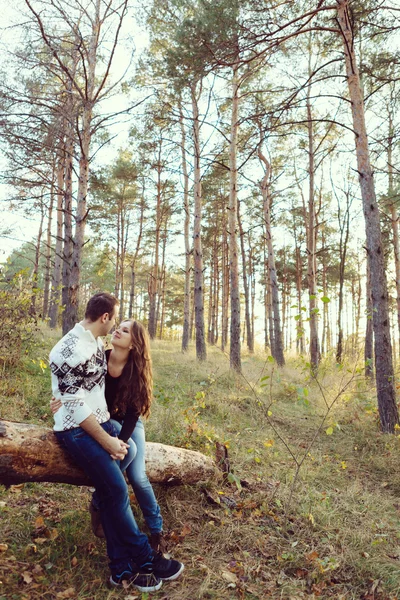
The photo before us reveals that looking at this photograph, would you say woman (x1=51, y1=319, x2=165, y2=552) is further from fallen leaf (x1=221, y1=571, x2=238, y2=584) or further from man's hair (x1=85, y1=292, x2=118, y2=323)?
fallen leaf (x1=221, y1=571, x2=238, y2=584)

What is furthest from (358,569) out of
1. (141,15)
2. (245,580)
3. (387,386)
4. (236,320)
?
(141,15)

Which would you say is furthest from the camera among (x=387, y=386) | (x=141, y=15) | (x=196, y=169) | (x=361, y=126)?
(x=196, y=169)

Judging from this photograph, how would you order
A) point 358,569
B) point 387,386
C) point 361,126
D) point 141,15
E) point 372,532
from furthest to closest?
point 141,15 < point 361,126 < point 387,386 < point 372,532 < point 358,569

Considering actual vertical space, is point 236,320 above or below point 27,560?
above

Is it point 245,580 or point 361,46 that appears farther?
point 361,46

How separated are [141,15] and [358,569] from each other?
994cm

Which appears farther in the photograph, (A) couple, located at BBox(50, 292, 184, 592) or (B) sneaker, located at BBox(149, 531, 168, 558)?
(B) sneaker, located at BBox(149, 531, 168, 558)

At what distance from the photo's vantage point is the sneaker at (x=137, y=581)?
255cm

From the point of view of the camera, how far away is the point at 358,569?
288cm

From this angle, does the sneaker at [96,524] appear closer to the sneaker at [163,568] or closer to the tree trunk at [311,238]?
the sneaker at [163,568]

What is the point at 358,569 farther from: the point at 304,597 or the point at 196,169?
the point at 196,169

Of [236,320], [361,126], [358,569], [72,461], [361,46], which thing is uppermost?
[361,46]

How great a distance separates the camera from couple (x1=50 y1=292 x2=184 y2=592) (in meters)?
2.61

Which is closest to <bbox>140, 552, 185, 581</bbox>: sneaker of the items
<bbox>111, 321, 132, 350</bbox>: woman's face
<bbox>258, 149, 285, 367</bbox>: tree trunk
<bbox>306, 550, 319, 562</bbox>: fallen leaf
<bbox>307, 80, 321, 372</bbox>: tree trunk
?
<bbox>306, 550, 319, 562</bbox>: fallen leaf
